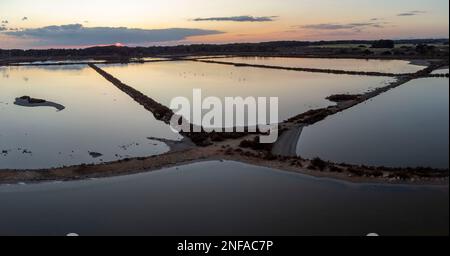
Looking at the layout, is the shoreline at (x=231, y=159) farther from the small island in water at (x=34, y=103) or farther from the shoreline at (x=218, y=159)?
the small island in water at (x=34, y=103)

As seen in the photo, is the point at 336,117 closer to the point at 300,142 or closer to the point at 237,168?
the point at 300,142

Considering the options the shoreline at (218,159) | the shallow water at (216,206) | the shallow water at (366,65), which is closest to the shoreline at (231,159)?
the shoreline at (218,159)

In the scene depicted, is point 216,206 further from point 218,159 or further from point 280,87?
point 280,87

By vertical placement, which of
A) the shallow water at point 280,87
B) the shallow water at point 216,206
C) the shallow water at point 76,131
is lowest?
the shallow water at point 216,206

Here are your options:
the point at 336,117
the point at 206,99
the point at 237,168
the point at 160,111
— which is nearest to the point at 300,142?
the point at 237,168

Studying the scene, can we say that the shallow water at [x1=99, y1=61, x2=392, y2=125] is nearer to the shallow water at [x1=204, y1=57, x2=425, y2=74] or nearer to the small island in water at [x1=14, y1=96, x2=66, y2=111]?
the small island in water at [x1=14, y1=96, x2=66, y2=111]

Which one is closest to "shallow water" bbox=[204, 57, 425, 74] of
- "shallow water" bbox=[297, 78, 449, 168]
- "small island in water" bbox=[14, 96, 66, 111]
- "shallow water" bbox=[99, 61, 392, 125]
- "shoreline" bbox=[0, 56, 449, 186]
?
"shallow water" bbox=[99, 61, 392, 125]
